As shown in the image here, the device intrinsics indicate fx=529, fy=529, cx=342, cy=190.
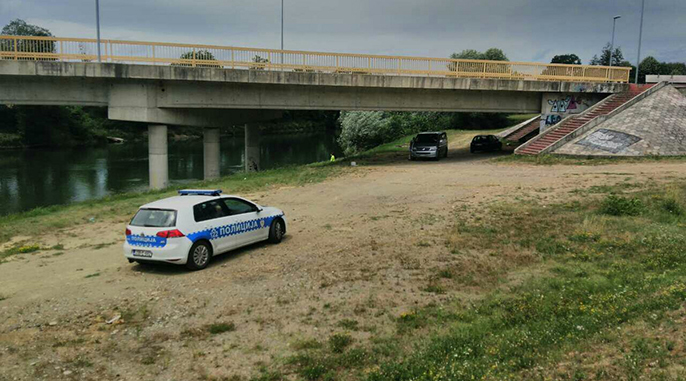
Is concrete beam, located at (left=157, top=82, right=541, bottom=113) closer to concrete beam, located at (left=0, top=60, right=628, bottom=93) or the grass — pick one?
concrete beam, located at (left=0, top=60, right=628, bottom=93)

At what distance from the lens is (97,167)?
149ft

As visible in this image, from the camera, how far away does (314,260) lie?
11.2m

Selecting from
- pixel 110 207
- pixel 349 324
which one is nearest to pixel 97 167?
pixel 110 207

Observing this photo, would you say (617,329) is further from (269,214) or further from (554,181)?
(554,181)

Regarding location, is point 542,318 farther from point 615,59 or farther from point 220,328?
point 615,59

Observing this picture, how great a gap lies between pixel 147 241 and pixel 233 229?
1.91 meters

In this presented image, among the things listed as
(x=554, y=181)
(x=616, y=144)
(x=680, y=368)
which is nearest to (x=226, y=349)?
(x=680, y=368)

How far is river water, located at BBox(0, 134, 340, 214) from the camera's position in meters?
31.3

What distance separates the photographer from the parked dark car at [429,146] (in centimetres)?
3203

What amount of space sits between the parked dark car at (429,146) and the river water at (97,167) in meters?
16.0

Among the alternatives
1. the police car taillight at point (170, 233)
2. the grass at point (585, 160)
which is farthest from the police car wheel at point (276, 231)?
the grass at point (585, 160)

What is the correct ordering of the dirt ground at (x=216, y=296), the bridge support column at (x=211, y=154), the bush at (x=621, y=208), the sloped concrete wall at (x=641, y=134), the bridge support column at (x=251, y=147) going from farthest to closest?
the bridge support column at (x=251, y=147)
the bridge support column at (x=211, y=154)
the sloped concrete wall at (x=641, y=134)
the bush at (x=621, y=208)
the dirt ground at (x=216, y=296)

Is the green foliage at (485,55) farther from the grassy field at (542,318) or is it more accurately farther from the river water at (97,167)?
the grassy field at (542,318)

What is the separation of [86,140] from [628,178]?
6885 cm
